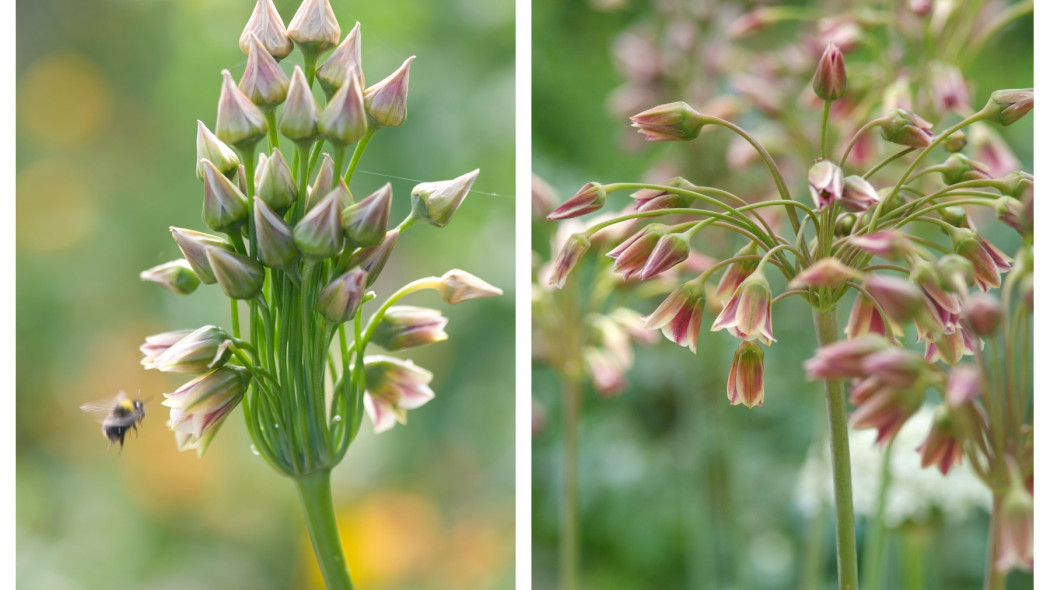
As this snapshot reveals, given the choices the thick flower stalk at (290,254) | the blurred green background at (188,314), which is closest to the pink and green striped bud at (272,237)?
the thick flower stalk at (290,254)

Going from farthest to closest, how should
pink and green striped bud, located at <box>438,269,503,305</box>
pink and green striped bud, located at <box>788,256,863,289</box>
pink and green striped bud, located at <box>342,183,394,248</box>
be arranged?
1. pink and green striped bud, located at <box>438,269,503,305</box>
2. pink and green striped bud, located at <box>342,183,394,248</box>
3. pink and green striped bud, located at <box>788,256,863,289</box>

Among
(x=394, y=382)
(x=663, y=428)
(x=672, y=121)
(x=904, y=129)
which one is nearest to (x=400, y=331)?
(x=394, y=382)

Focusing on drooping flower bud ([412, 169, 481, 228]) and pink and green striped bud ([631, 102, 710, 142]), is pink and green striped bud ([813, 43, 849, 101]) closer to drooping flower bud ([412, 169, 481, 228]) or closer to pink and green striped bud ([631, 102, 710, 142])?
pink and green striped bud ([631, 102, 710, 142])

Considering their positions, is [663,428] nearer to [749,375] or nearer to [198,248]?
[749,375]

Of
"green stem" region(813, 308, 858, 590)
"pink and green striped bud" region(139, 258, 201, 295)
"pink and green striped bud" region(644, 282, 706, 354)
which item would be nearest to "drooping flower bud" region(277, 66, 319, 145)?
"pink and green striped bud" region(139, 258, 201, 295)

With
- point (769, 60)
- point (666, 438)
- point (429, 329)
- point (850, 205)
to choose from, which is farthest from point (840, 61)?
point (666, 438)

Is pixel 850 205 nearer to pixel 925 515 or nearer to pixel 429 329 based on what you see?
pixel 429 329
